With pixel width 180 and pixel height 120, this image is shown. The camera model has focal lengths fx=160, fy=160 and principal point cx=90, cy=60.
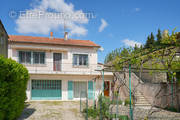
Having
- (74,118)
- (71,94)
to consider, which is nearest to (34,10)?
(74,118)

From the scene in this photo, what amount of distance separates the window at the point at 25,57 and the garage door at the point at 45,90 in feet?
7.54

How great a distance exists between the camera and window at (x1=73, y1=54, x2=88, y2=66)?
1822 cm

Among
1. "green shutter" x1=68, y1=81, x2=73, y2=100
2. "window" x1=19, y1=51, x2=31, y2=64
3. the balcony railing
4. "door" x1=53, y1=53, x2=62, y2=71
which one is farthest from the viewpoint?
"door" x1=53, y1=53, x2=62, y2=71

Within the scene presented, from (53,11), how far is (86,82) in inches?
352

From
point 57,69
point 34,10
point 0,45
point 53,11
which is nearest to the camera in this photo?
point 0,45

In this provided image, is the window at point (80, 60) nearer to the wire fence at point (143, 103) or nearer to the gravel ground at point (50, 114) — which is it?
the wire fence at point (143, 103)

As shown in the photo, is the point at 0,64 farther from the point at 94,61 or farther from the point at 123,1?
the point at 94,61

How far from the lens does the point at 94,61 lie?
1850 cm

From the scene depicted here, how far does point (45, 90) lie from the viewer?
1719 centimetres

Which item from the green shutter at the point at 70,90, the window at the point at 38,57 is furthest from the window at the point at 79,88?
the window at the point at 38,57

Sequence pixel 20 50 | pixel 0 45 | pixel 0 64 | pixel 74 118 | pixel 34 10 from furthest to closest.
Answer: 1. pixel 20 50
2. pixel 34 10
3. pixel 0 45
4. pixel 74 118
5. pixel 0 64

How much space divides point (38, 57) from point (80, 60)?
15.1ft

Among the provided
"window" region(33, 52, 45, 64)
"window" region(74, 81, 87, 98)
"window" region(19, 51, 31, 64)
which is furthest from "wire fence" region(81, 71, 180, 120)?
"window" region(19, 51, 31, 64)

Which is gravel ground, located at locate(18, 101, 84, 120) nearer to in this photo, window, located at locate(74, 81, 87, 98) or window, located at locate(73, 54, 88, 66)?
window, located at locate(74, 81, 87, 98)
